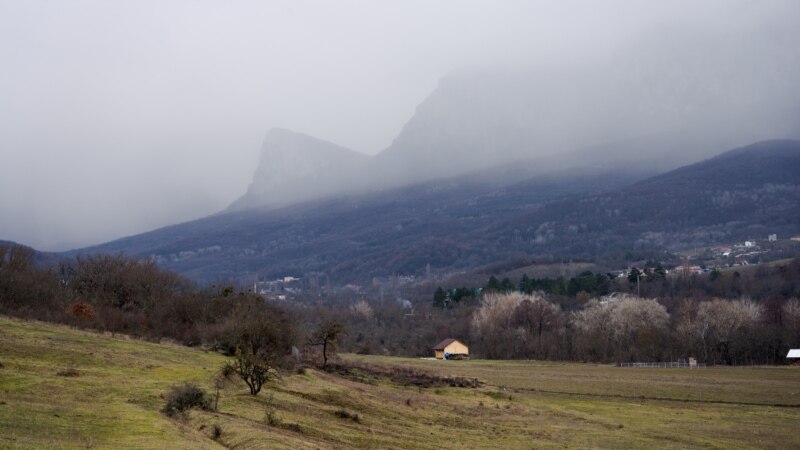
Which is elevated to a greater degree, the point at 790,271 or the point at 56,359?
the point at 790,271

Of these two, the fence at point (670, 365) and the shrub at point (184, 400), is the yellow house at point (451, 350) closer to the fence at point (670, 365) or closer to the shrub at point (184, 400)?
the fence at point (670, 365)

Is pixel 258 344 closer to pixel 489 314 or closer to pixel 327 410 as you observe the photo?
pixel 327 410

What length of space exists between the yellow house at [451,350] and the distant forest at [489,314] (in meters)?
3.06

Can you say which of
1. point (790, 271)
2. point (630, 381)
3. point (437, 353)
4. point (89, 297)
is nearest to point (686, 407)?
point (630, 381)

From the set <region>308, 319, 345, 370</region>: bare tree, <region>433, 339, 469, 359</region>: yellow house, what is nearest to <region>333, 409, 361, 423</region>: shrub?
<region>308, 319, 345, 370</region>: bare tree

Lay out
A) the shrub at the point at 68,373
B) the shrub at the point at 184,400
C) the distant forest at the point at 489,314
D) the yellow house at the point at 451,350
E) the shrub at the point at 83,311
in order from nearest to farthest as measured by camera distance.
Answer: the shrub at the point at 184,400 < the shrub at the point at 68,373 < the shrub at the point at 83,311 < the distant forest at the point at 489,314 < the yellow house at the point at 451,350

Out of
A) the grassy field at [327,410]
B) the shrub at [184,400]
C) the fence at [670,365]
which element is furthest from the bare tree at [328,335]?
the fence at [670,365]

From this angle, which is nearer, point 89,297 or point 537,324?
point 89,297

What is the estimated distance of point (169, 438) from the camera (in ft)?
76.8

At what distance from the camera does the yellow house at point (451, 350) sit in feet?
400

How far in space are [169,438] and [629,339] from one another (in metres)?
98.6

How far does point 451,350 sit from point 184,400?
311 feet

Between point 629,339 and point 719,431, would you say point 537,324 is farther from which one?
point 719,431

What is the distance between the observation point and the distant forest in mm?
64688
